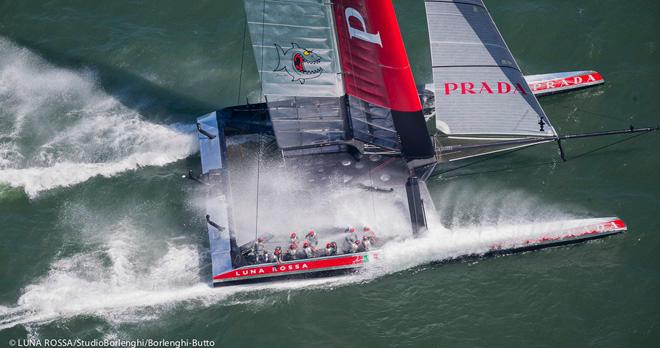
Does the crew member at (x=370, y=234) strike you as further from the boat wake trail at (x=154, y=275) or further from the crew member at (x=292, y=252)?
the crew member at (x=292, y=252)

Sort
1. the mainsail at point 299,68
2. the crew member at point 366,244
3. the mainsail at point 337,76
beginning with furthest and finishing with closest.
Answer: the crew member at point 366,244 < the mainsail at point 299,68 < the mainsail at point 337,76

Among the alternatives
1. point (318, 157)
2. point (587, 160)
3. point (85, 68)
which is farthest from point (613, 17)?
point (85, 68)

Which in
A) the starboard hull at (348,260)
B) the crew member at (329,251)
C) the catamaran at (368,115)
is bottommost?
the starboard hull at (348,260)

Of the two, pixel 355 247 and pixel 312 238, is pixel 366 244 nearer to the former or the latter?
pixel 355 247

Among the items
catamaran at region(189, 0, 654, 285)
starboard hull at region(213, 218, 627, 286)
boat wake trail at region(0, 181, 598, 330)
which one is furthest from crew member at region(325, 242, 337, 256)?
boat wake trail at region(0, 181, 598, 330)

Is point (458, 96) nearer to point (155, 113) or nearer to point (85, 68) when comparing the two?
point (155, 113)

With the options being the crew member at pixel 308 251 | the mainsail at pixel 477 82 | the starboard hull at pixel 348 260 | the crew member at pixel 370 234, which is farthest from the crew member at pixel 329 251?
the mainsail at pixel 477 82
